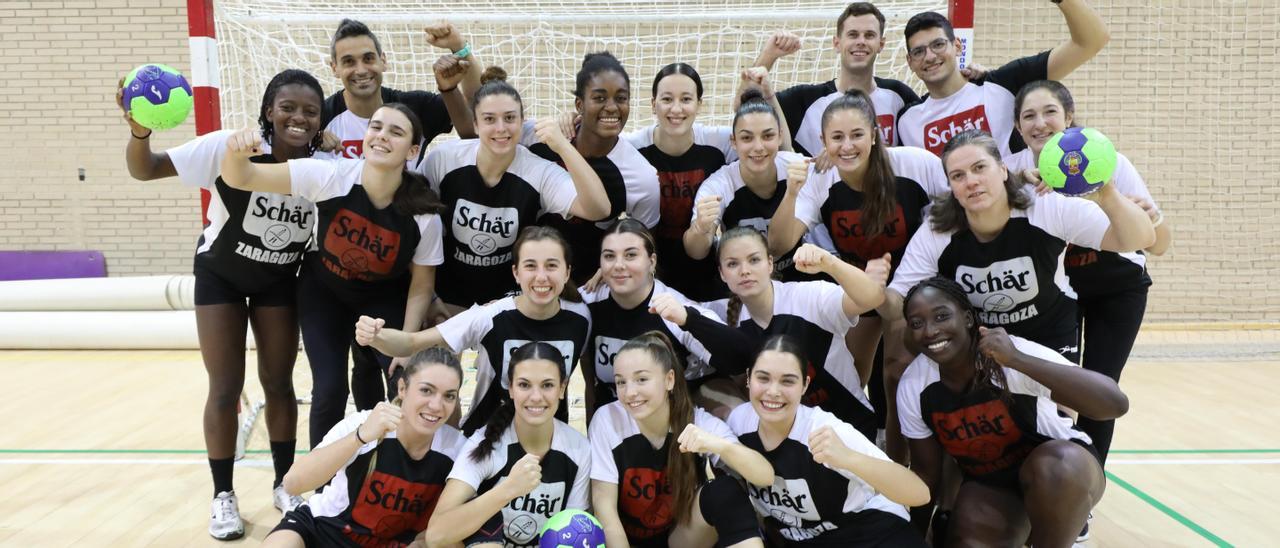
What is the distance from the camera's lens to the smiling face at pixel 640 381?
306 centimetres

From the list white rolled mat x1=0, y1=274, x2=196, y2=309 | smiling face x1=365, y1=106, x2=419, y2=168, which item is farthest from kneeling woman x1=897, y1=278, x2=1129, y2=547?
white rolled mat x1=0, y1=274, x2=196, y2=309

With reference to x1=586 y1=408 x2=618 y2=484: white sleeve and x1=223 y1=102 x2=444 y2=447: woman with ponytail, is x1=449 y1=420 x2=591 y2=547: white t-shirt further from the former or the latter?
x1=223 y1=102 x2=444 y2=447: woman with ponytail

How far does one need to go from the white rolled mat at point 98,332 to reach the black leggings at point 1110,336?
6.80 m

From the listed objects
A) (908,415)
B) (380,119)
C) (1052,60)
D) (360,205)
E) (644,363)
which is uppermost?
(1052,60)

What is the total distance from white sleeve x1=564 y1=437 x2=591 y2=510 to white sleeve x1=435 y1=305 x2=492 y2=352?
2.06 ft

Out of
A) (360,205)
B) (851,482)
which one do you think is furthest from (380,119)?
(851,482)

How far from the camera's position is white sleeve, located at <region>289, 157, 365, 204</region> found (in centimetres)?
334

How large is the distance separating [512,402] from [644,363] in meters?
0.57

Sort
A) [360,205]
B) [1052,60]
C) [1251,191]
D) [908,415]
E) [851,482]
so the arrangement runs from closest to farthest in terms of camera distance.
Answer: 1. [851,482]
2. [908,415]
3. [360,205]
4. [1052,60]
5. [1251,191]

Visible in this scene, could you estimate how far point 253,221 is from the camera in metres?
3.52

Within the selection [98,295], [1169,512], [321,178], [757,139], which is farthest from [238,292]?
[98,295]

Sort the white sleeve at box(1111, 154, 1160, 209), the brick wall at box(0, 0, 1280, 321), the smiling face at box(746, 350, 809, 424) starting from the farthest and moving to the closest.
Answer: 1. the brick wall at box(0, 0, 1280, 321)
2. the white sleeve at box(1111, 154, 1160, 209)
3. the smiling face at box(746, 350, 809, 424)

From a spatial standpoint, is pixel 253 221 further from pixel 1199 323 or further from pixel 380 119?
pixel 1199 323

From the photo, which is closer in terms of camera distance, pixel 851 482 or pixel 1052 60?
pixel 851 482
